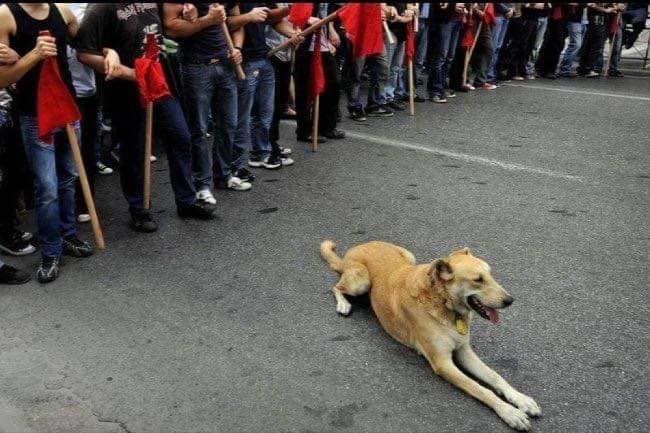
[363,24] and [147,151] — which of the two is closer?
[147,151]

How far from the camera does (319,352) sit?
129 inches

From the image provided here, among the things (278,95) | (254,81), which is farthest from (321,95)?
(254,81)

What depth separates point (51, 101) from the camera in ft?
13.0

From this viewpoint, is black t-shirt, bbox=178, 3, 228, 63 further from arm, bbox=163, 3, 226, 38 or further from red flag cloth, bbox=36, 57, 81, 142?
red flag cloth, bbox=36, 57, 81, 142

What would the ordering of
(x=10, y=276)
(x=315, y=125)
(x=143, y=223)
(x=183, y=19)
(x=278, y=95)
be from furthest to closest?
(x=315, y=125) < (x=278, y=95) < (x=143, y=223) < (x=183, y=19) < (x=10, y=276)

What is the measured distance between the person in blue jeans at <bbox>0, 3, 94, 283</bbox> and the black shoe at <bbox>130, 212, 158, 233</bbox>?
51 centimetres

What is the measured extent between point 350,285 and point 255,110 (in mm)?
3034

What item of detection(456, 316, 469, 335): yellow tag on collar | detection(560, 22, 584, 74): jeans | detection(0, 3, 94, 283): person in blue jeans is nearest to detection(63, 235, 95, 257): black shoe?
detection(0, 3, 94, 283): person in blue jeans

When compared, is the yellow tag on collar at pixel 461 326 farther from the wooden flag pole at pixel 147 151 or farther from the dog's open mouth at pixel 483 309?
the wooden flag pole at pixel 147 151

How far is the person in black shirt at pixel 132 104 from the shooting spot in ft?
14.3

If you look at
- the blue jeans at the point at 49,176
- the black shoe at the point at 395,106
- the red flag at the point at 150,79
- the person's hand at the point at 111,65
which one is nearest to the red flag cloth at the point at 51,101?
the blue jeans at the point at 49,176

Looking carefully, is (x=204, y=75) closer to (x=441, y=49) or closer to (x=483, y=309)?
(x=483, y=309)

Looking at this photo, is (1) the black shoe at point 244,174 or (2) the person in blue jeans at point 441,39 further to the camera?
(2) the person in blue jeans at point 441,39

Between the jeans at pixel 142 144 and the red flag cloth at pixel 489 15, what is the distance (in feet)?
23.5
